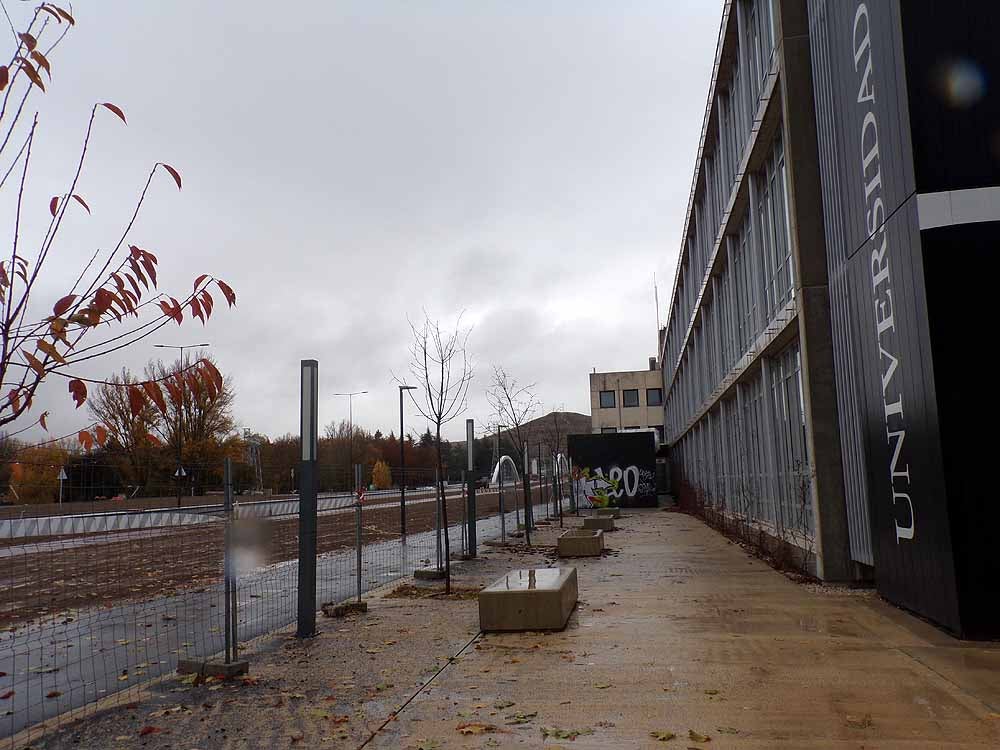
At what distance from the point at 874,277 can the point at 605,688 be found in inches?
222

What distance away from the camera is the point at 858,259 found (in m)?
10.1

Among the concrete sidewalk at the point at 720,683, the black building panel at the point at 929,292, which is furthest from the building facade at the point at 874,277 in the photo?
the concrete sidewalk at the point at 720,683

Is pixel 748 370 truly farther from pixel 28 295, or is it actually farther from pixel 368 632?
pixel 28 295

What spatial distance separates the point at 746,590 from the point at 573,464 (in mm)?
31370

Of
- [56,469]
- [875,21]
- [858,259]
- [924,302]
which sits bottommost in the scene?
[56,469]

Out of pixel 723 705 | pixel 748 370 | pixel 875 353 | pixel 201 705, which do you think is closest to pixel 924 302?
pixel 875 353

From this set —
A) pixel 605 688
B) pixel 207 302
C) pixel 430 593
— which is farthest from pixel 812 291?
pixel 207 302

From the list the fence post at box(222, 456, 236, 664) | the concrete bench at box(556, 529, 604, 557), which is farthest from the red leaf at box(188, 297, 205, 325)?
the concrete bench at box(556, 529, 604, 557)

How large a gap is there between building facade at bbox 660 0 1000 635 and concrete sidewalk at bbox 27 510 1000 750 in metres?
1.14

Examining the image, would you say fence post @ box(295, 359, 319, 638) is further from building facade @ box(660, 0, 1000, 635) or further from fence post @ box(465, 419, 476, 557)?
fence post @ box(465, 419, 476, 557)

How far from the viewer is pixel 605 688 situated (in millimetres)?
6266

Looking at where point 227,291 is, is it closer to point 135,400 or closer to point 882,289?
point 135,400

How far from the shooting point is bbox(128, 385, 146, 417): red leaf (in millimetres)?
3150

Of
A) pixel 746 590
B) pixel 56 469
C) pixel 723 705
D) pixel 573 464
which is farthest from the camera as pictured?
pixel 573 464
